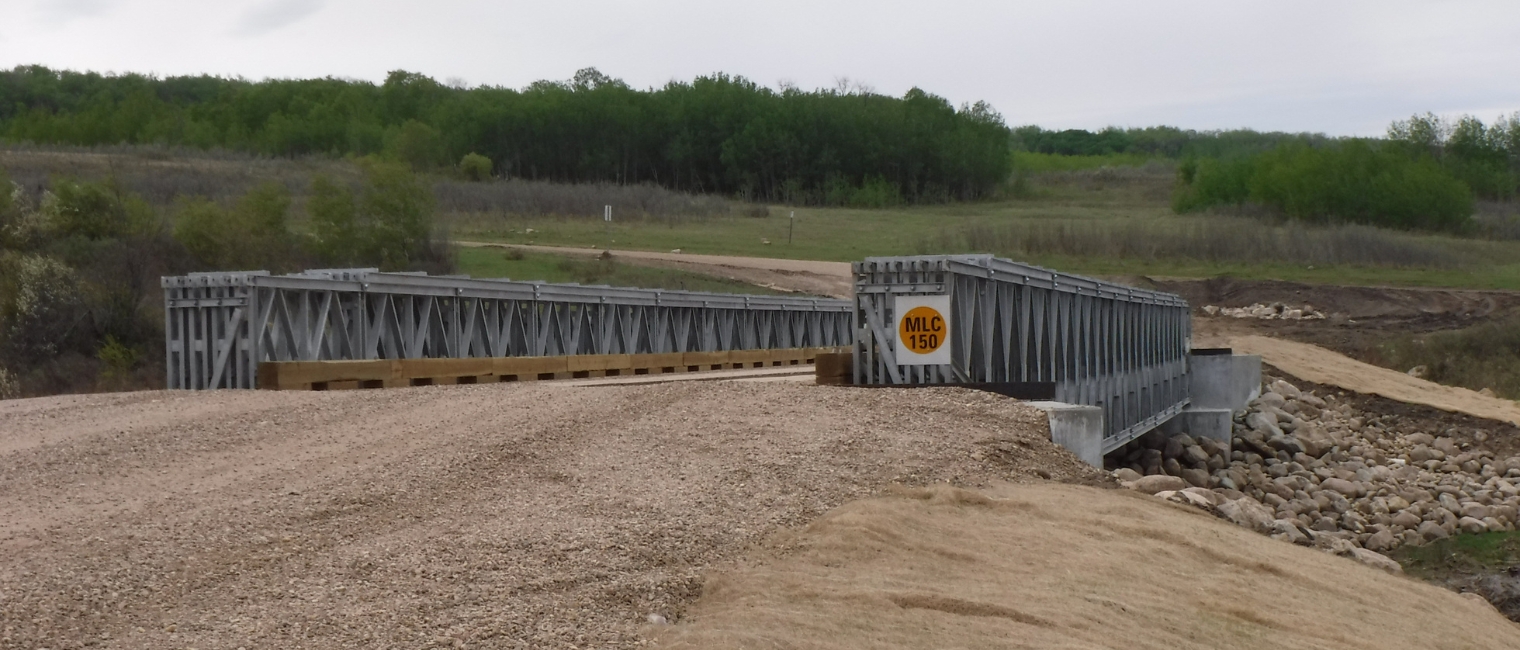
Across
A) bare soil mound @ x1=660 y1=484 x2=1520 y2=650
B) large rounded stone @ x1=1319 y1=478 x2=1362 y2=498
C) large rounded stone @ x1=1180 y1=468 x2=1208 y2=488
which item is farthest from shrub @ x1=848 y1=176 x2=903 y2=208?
bare soil mound @ x1=660 y1=484 x2=1520 y2=650

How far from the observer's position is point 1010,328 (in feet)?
59.9

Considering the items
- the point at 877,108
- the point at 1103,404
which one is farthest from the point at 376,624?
the point at 877,108

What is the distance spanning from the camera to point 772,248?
60688 millimetres

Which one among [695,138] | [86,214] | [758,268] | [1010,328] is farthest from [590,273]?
[695,138]

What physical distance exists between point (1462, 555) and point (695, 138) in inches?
3325

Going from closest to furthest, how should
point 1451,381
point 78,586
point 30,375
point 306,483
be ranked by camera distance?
1. point 78,586
2. point 306,483
3. point 30,375
4. point 1451,381

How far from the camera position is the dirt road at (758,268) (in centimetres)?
4841

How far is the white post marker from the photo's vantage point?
1691 cm

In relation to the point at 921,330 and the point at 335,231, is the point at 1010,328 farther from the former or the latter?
the point at 335,231

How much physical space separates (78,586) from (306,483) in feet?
9.25

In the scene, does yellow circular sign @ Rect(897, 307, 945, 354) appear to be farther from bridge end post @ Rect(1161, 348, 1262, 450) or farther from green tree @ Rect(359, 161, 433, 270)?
green tree @ Rect(359, 161, 433, 270)

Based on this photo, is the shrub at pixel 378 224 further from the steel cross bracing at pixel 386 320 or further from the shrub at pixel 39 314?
the steel cross bracing at pixel 386 320

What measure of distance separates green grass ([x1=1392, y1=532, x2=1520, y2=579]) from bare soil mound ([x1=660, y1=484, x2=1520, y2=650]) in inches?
271

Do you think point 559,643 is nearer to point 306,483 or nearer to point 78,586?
point 78,586
